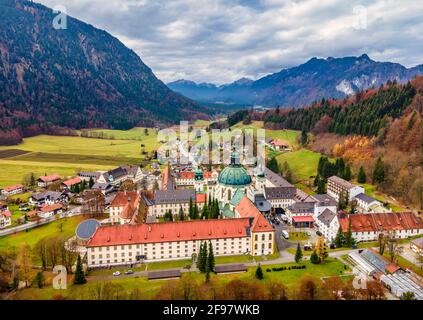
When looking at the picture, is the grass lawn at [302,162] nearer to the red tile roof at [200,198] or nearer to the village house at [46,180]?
the red tile roof at [200,198]

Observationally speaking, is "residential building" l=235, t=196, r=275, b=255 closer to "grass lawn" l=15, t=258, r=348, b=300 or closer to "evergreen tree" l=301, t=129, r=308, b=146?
"grass lawn" l=15, t=258, r=348, b=300

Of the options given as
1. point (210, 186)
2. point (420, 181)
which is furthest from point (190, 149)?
point (420, 181)

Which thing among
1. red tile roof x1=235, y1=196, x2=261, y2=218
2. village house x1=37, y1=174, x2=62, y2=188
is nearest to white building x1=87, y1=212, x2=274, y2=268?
red tile roof x1=235, y1=196, x2=261, y2=218

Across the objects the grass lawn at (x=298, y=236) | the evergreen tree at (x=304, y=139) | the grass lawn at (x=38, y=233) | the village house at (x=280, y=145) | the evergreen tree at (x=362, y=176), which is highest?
the evergreen tree at (x=304, y=139)

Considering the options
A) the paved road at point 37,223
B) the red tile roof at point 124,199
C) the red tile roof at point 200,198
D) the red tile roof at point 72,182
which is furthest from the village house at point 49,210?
the red tile roof at point 200,198
